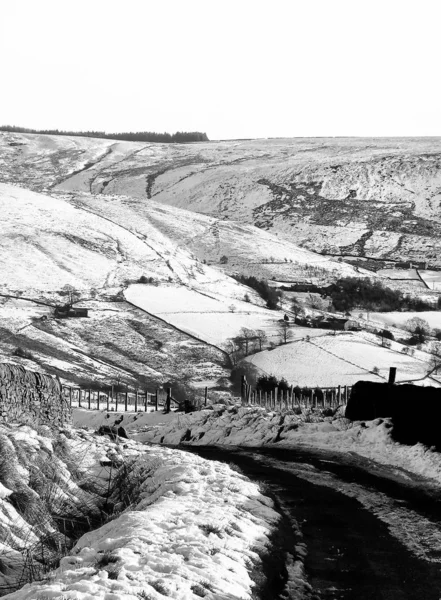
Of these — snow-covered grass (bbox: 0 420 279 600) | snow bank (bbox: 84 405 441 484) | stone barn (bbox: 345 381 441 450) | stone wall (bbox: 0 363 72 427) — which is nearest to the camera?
snow-covered grass (bbox: 0 420 279 600)

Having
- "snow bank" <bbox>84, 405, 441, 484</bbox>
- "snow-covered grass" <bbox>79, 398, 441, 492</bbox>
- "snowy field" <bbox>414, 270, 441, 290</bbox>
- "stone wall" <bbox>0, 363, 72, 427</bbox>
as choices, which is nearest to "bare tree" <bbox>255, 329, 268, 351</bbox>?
"snow-covered grass" <bbox>79, 398, 441, 492</bbox>

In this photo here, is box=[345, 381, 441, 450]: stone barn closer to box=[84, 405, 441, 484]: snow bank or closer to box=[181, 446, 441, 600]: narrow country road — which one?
box=[84, 405, 441, 484]: snow bank

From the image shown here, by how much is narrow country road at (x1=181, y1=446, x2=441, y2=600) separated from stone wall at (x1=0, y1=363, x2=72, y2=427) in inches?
184

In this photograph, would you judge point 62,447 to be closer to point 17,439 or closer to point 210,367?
point 17,439

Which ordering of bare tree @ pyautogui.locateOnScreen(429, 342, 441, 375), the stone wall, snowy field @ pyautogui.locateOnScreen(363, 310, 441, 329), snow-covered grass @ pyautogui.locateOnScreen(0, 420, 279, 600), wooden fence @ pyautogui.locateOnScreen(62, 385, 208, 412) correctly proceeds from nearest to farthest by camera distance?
snow-covered grass @ pyautogui.locateOnScreen(0, 420, 279, 600)
the stone wall
wooden fence @ pyautogui.locateOnScreen(62, 385, 208, 412)
bare tree @ pyautogui.locateOnScreen(429, 342, 441, 375)
snowy field @ pyautogui.locateOnScreen(363, 310, 441, 329)

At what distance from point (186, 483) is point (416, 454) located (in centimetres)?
740

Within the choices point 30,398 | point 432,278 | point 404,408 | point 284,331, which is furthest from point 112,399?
point 432,278

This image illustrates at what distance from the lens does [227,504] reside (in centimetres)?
1241

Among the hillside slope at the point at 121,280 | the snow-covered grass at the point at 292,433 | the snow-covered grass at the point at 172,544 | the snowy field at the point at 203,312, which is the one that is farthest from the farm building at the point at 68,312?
the snow-covered grass at the point at 172,544

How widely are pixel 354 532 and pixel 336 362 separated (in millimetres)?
65200

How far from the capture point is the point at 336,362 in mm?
76312

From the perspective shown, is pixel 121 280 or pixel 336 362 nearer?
pixel 336 362

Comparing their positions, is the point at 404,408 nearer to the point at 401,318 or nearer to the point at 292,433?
the point at 292,433

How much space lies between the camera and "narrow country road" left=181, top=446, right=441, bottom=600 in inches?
357
